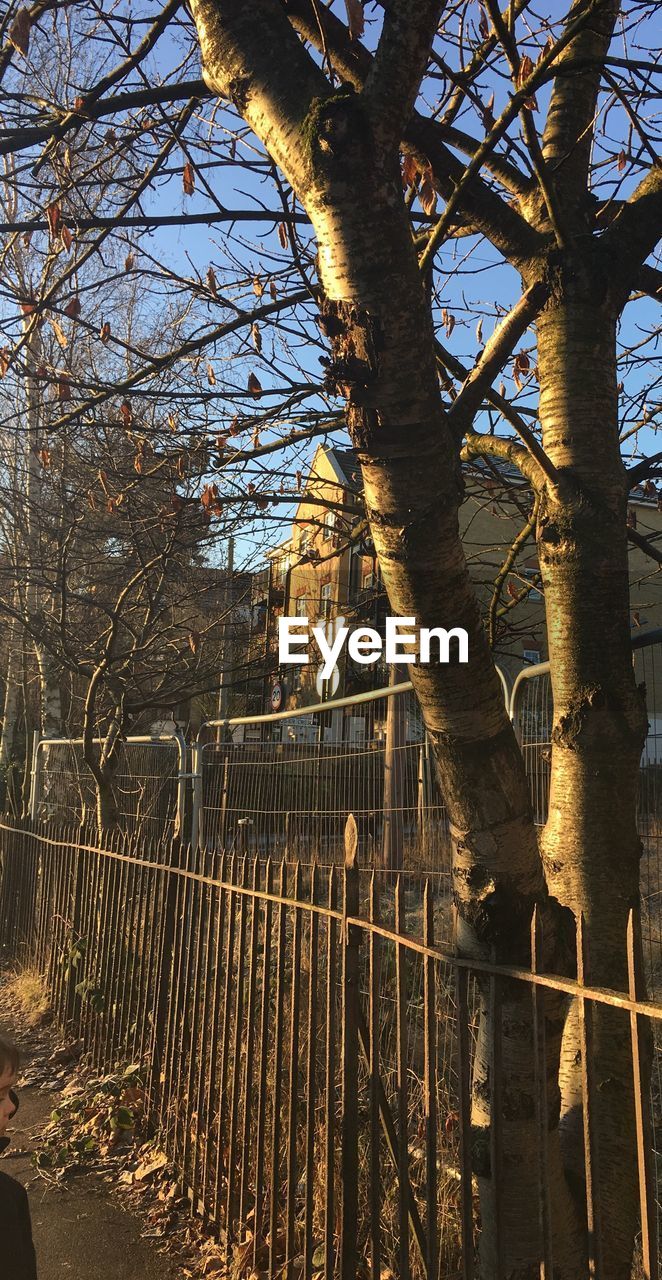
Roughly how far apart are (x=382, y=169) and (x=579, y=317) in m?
1.38

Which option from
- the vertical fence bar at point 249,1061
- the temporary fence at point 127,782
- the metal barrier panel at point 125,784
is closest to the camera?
the vertical fence bar at point 249,1061

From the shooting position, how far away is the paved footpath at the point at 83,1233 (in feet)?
13.5

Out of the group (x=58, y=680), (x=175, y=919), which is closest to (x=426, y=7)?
(x=175, y=919)

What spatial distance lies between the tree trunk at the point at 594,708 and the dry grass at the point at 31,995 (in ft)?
19.3

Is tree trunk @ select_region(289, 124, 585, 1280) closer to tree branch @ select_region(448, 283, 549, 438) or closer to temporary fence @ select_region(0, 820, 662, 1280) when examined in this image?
temporary fence @ select_region(0, 820, 662, 1280)

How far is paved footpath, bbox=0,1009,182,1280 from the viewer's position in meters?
4.11

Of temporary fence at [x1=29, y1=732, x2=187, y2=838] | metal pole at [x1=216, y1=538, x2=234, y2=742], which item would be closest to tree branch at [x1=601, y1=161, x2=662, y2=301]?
metal pole at [x1=216, y1=538, x2=234, y2=742]

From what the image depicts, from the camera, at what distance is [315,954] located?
368 cm

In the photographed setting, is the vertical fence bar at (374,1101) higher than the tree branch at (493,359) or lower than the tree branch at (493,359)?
lower

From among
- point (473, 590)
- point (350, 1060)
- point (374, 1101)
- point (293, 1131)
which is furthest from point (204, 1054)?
point (473, 590)

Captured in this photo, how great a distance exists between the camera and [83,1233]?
4457 mm

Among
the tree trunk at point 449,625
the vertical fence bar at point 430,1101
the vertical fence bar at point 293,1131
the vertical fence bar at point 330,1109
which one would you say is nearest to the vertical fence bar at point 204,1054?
the vertical fence bar at point 293,1131

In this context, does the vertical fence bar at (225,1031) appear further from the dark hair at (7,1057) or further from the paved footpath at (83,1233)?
the dark hair at (7,1057)

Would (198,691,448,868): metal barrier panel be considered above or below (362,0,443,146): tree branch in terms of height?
below
